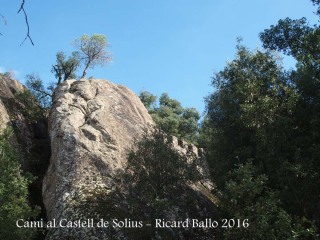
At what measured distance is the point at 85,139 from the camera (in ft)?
85.7

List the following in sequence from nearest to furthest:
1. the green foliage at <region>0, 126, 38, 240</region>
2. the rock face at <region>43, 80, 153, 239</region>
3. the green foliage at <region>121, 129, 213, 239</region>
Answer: the green foliage at <region>0, 126, 38, 240</region>
the green foliage at <region>121, 129, 213, 239</region>
the rock face at <region>43, 80, 153, 239</region>

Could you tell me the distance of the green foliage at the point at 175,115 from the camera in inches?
2096

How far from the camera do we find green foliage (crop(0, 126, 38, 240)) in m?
17.3

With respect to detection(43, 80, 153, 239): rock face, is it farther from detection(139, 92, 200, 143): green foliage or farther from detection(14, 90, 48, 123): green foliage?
detection(139, 92, 200, 143): green foliage

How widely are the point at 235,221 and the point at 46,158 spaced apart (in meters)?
19.8

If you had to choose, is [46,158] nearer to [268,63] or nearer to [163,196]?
[163,196]

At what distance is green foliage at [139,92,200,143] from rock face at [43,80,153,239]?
53.1ft

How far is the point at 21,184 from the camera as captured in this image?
1983 cm

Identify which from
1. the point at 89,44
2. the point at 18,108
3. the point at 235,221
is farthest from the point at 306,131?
the point at 89,44

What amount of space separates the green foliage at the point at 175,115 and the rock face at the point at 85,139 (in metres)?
16.2

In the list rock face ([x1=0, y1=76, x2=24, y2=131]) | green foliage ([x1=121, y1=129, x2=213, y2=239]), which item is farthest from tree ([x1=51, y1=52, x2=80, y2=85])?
green foliage ([x1=121, y1=129, x2=213, y2=239])

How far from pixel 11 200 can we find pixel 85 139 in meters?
8.06

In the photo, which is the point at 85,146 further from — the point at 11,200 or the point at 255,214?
the point at 255,214

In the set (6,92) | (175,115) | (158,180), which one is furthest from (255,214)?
(175,115)
